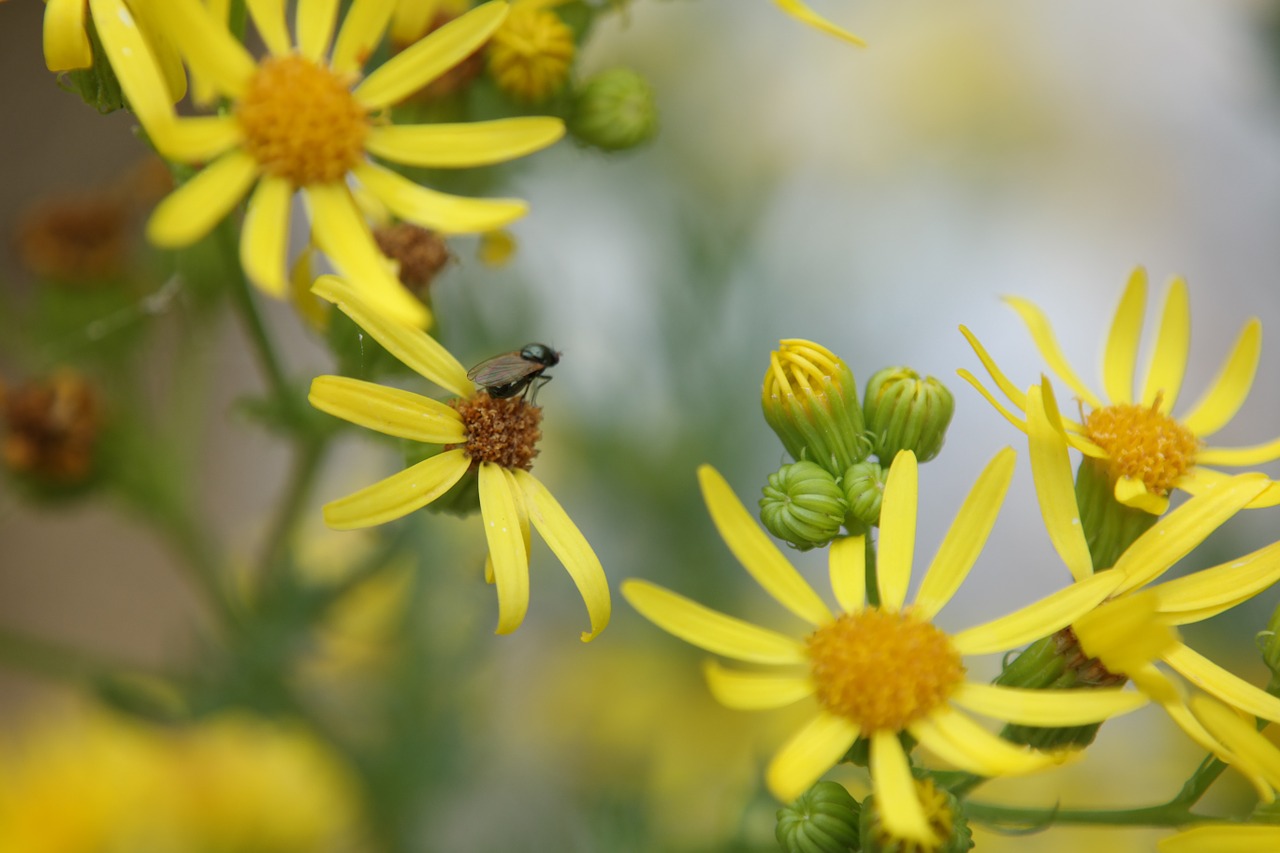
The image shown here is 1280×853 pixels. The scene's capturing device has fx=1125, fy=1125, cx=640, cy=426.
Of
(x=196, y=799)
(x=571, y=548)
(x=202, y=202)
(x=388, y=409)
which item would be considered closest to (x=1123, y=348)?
(x=571, y=548)

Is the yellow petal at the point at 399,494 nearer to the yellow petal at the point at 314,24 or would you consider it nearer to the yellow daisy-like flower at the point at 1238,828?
the yellow petal at the point at 314,24

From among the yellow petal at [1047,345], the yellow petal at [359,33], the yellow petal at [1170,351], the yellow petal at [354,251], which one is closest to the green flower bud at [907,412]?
the yellow petal at [1047,345]

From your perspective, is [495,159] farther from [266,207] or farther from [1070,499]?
[1070,499]

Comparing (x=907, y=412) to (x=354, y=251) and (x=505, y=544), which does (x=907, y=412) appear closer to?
(x=505, y=544)

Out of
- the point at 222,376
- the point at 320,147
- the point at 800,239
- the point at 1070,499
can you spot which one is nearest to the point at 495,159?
the point at 320,147

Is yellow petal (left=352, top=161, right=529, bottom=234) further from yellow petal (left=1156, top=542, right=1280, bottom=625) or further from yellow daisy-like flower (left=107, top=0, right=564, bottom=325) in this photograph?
yellow petal (left=1156, top=542, right=1280, bottom=625)
